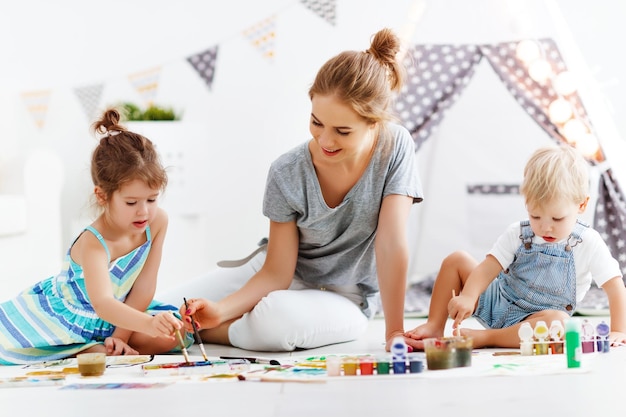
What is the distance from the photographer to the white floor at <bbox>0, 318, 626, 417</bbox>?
4.21 ft

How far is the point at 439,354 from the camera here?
5.17 feet

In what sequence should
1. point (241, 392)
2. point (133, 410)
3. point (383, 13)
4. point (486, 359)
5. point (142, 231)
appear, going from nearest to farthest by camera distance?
point (133, 410)
point (241, 392)
point (486, 359)
point (142, 231)
point (383, 13)

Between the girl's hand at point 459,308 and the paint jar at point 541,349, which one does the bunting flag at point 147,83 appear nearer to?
the girl's hand at point 459,308

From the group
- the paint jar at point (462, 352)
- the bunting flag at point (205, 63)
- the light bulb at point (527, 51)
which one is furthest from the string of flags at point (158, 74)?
the paint jar at point (462, 352)

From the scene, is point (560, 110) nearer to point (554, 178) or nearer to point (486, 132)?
point (486, 132)

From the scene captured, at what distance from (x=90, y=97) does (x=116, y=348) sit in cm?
227

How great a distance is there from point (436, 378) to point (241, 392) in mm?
330

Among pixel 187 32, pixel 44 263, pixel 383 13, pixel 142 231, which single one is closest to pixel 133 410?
pixel 142 231

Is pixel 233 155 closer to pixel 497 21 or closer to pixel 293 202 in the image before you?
pixel 497 21

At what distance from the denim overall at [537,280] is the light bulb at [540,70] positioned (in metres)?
1.24

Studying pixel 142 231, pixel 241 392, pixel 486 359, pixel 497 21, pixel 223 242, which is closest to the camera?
Result: pixel 241 392

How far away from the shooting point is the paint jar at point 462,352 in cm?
160

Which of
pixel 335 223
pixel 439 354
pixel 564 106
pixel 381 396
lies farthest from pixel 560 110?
pixel 381 396

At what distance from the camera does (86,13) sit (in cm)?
396
